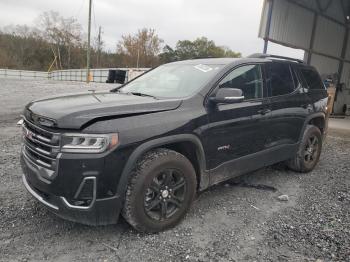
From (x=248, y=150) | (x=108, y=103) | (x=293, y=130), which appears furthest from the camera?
(x=293, y=130)

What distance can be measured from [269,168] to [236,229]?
2523 mm

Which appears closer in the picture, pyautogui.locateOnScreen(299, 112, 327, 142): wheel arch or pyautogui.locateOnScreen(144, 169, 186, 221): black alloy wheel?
pyautogui.locateOnScreen(144, 169, 186, 221): black alloy wheel

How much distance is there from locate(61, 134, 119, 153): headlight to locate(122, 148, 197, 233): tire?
43 cm

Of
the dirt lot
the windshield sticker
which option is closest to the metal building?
the windshield sticker

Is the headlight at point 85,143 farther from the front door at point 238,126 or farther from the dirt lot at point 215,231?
the front door at point 238,126

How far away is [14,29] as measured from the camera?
64188mm

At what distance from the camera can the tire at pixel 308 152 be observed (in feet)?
17.6

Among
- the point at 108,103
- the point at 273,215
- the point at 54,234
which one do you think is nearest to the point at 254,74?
the point at 273,215

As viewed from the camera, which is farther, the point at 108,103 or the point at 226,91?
the point at 226,91

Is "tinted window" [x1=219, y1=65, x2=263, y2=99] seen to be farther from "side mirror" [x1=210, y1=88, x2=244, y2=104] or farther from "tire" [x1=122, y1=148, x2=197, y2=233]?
"tire" [x1=122, y1=148, x2=197, y2=233]

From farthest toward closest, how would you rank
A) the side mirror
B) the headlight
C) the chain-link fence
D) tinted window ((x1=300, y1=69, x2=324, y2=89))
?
the chain-link fence
tinted window ((x1=300, y1=69, x2=324, y2=89))
the side mirror
the headlight

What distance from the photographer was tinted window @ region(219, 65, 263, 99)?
13.2 ft

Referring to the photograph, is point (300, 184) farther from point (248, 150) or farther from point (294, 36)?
point (294, 36)

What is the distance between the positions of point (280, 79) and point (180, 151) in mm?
2167
